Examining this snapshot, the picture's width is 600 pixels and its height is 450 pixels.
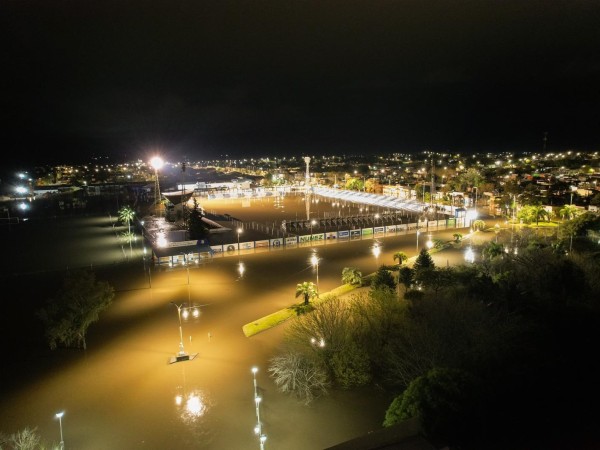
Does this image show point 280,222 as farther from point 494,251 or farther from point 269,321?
point 269,321

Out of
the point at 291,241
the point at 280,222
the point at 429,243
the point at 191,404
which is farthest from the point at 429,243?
the point at 191,404

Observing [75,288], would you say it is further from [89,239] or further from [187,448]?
[89,239]

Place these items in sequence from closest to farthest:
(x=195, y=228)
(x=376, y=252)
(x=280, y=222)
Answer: (x=376, y=252) → (x=195, y=228) → (x=280, y=222)

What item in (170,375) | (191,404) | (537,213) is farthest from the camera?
(537,213)

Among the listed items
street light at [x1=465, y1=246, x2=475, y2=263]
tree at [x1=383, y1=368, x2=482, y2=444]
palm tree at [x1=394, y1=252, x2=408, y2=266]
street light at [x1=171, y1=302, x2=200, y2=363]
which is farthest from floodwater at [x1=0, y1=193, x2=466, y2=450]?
street light at [x1=465, y1=246, x2=475, y2=263]

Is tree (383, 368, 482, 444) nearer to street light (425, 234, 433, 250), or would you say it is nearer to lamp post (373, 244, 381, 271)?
lamp post (373, 244, 381, 271)

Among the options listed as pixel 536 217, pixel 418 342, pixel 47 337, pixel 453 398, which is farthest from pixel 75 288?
pixel 536 217

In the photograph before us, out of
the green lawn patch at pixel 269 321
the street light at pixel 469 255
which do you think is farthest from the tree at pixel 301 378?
the street light at pixel 469 255
